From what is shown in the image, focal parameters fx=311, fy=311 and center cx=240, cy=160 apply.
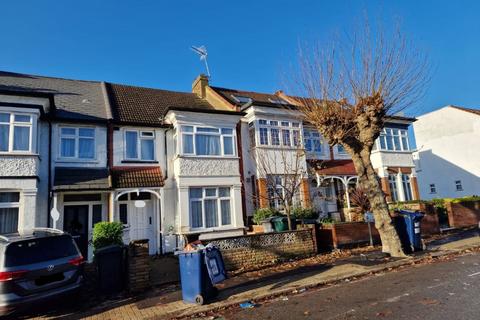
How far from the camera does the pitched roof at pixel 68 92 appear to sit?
47.0ft

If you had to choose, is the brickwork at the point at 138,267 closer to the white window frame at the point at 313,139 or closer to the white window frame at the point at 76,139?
the white window frame at the point at 76,139

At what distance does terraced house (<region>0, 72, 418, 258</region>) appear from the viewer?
12102mm

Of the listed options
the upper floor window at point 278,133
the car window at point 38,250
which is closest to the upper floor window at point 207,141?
the upper floor window at point 278,133

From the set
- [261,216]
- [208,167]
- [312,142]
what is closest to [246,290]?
[261,216]

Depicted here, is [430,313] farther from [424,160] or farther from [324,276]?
[424,160]

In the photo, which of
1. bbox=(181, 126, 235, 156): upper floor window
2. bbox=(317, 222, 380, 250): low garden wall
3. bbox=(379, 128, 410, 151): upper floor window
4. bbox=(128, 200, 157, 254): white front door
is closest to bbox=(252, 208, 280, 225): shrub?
bbox=(317, 222, 380, 250): low garden wall

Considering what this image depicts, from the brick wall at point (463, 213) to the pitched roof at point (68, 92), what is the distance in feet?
61.1

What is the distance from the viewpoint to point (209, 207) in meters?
14.7

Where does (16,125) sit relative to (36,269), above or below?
above

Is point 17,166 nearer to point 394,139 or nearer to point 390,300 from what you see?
point 390,300

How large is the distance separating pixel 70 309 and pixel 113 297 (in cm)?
101

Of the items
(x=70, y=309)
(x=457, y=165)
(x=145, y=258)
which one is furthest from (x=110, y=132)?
(x=457, y=165)

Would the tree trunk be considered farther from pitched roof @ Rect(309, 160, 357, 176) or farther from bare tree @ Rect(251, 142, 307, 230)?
pitched roof @ Rect(309, 160, 357, 176)

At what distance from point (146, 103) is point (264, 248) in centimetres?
1091
